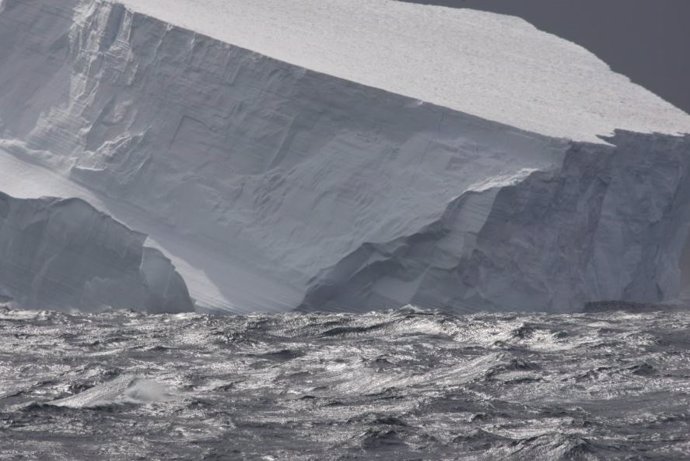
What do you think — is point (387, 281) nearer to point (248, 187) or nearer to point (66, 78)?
point (248, 187)

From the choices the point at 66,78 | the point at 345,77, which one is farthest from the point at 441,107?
the point at 66,78

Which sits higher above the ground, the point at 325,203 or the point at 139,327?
the point at 325,203

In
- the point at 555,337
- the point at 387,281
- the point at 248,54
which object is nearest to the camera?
the point at 555,337

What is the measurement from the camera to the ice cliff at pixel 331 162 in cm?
969

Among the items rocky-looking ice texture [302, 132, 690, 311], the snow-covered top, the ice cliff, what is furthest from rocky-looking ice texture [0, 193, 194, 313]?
the snow-covered top

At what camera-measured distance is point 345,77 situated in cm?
1023

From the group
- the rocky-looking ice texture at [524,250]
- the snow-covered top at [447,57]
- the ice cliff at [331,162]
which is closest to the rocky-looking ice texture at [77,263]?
the ice cliff at [331,162]

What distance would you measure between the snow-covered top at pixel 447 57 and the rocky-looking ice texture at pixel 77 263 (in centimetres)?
160

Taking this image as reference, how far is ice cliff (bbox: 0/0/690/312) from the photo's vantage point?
9.69m

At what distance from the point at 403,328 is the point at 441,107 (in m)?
1.56

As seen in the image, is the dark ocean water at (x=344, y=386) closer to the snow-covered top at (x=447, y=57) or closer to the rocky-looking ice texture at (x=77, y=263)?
the rocky-looking ice texture at (x=77, y=263)

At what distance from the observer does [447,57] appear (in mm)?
12305

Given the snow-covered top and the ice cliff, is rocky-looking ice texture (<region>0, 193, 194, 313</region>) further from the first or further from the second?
the snow-covered top

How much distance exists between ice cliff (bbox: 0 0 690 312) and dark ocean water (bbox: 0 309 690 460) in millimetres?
318
